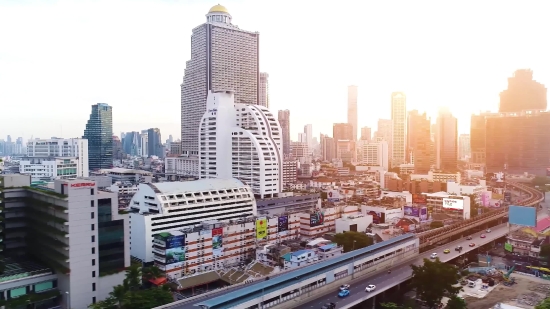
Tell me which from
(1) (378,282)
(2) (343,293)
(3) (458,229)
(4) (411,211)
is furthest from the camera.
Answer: (4) (411,211)

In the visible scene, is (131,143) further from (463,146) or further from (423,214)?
(423,214)

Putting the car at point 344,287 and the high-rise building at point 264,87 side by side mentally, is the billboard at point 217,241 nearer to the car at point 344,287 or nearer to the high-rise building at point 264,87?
the car at point 344,287

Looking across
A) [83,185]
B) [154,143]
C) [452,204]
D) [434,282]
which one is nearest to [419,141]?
→ [452,204]

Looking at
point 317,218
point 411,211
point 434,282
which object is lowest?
point 434,282

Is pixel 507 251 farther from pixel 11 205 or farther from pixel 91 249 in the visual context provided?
pixel 11 205

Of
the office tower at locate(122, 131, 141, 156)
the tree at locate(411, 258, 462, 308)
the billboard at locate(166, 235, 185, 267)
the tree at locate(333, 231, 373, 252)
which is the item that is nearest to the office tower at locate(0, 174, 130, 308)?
the billboard at locate(166, 235, 185, 267)

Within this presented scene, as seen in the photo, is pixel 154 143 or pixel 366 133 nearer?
pixel 154 143
